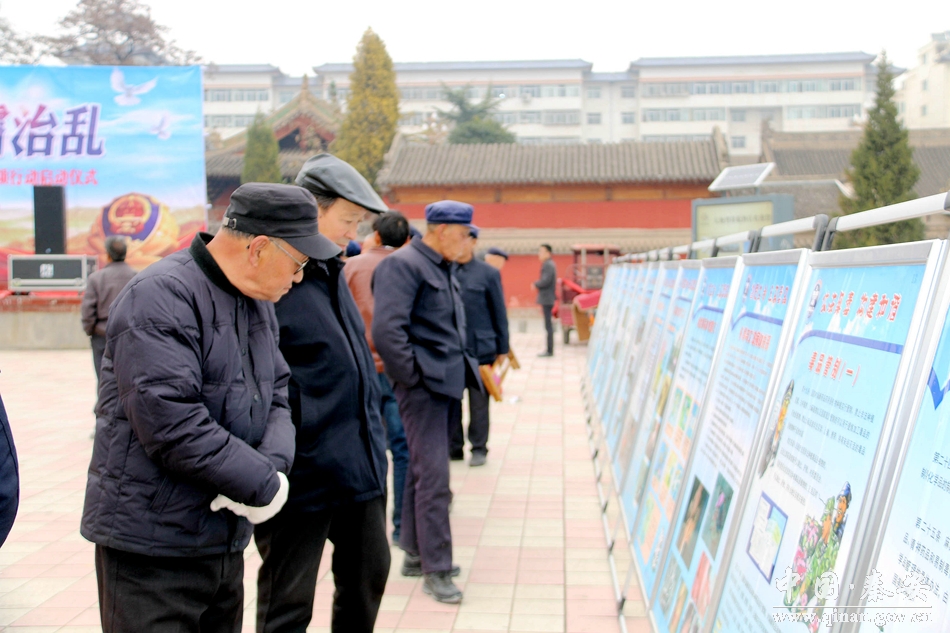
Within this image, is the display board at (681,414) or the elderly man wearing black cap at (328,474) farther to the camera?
the display board at (681,414)

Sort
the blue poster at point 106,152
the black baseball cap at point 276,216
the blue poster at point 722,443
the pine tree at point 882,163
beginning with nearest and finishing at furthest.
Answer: the black baseball cap at point 276,216
the blue poster at point 722,443
the blue poster at point 106,152
the pine tree at point 882,163

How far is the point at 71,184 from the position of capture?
18156 mm

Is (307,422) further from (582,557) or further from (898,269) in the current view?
(582,557)

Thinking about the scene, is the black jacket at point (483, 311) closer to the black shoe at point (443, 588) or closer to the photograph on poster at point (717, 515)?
the black shoe at point (443, 588)

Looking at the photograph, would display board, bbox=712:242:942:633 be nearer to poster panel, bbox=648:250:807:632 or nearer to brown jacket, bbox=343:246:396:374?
poster panel, bbox=648:250:807:632

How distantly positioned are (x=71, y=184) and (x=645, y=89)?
4541 centimetres

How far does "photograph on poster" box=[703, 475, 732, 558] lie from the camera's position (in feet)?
7.23

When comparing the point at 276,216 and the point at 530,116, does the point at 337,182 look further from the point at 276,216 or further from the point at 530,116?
the point at 530,116

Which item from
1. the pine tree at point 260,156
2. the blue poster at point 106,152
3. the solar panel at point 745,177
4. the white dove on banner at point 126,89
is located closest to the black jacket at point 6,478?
the solar panel at point 745,177

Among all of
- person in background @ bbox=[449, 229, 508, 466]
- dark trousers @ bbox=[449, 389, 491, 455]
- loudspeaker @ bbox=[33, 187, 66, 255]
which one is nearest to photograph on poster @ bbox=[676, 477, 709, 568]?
person in background @ bbox=[449, 229, 508, 466]

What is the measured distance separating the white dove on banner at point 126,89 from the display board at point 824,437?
60.9 feet

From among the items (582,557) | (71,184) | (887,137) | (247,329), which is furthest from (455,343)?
(887,137)

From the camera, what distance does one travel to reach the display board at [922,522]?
4.01ft

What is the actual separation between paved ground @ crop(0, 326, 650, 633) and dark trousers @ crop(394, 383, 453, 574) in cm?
23
